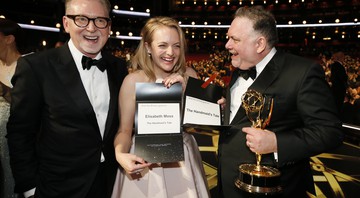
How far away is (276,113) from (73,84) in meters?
1.13

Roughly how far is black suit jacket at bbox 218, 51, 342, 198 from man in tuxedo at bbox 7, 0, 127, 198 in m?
0.73

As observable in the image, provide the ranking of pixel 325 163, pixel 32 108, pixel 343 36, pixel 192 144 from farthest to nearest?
pixel 343 36 → pixel 325 163 → pixel 192 144 → pixel 32 108

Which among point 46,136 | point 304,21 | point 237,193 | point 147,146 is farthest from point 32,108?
point 304,21

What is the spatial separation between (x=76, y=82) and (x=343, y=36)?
112 feet

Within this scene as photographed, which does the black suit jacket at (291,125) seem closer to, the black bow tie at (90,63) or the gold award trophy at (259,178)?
the gold award trophy at (259,178)

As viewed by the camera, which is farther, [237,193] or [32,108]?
[237,193]

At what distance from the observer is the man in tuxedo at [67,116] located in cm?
153

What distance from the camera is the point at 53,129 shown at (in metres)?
1.55

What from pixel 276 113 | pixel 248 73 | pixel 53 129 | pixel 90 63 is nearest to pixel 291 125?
pixel 276 113

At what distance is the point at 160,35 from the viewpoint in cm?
188

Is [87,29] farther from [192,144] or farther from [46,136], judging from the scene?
[192,144]

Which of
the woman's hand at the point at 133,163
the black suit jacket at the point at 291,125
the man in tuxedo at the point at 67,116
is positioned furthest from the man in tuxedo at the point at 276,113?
the man in tuxedo at the point at 67,116

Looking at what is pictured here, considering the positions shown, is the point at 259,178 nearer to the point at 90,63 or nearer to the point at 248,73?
the point at 248,73

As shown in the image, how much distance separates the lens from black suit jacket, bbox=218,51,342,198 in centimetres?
137
